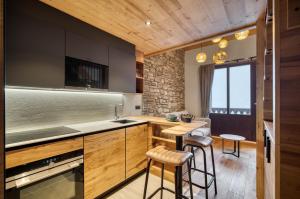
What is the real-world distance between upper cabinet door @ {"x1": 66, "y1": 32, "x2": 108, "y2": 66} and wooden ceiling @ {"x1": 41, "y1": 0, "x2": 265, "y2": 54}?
27 cm

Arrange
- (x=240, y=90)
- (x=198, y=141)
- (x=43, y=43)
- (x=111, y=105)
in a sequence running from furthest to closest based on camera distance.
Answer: (x=240, y=90)
(x=111, y=105)
(x=198, y=141)
(x=43, y=43)

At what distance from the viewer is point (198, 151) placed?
3707mm

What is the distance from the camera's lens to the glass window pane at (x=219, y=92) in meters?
5.00

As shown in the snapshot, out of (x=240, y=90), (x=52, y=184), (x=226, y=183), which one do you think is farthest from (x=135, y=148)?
(x=240, y=90)

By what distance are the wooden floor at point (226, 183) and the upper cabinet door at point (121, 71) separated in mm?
1609

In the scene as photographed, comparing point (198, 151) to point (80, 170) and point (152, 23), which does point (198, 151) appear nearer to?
point (80, 170)

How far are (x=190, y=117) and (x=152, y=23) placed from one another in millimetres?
1518

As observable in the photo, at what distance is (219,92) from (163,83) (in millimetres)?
2148

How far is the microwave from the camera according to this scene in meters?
1.89

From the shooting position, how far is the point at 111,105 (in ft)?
9.32

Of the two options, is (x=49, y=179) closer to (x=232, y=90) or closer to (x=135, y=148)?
(x=135, y=148)

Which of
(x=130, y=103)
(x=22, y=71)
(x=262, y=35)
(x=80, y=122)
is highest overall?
(x=262, y=35)

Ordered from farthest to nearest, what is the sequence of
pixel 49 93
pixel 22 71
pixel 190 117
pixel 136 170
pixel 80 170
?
pixel 136 170 → pixel 190 117 → pixel 49 93 → pixel 80 170 → pixel 22 71

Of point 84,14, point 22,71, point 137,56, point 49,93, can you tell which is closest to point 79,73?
point 49,93
